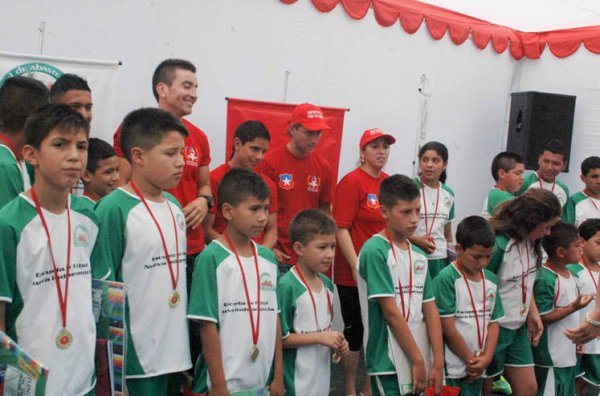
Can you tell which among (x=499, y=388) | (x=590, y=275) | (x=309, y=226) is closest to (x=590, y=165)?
(x=590, y=275)

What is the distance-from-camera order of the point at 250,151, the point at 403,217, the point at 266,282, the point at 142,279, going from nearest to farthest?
the point at 142,279
the point at 266,282
the point at 403,217
the point at 250,151

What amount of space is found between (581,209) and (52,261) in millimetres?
4804

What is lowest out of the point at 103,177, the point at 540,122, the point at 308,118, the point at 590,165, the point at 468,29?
the point at 103,177

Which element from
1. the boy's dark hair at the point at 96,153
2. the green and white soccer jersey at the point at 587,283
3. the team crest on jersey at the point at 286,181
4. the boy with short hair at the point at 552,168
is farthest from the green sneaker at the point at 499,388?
the boy's dark hair at the point at 96,153

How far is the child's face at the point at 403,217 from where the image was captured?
11.2 ft

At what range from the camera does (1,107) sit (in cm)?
267

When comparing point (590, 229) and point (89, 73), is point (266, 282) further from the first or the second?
point (590, 229)

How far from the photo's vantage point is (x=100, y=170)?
3279 millimetres

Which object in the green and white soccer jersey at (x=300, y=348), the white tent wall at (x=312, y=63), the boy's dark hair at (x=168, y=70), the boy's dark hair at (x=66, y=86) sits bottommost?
the green and white soccer jersey at (x=300, y=348)

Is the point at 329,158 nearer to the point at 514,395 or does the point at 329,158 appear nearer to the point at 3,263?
the point at 514,395

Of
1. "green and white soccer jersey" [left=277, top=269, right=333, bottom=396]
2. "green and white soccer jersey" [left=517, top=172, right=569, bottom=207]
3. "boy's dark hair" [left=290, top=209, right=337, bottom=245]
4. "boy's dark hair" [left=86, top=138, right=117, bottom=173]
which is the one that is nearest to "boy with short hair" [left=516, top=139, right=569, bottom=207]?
"green and white soccer jersey" [left=517, top=172, right=569, bottom=207]

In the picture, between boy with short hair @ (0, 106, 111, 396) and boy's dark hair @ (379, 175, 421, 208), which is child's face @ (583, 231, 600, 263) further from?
boy with short hair @ (0, 106, 111, 396)

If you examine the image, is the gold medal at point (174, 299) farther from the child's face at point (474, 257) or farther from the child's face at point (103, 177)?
the child's face at point (474, 257)

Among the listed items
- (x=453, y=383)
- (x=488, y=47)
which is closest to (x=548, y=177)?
(x=488, y=47)
